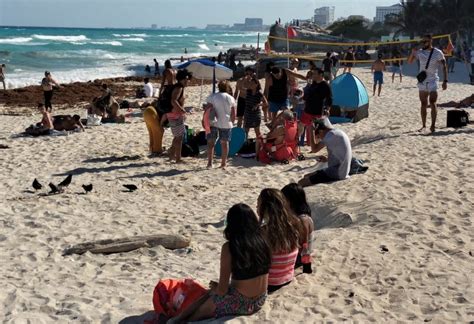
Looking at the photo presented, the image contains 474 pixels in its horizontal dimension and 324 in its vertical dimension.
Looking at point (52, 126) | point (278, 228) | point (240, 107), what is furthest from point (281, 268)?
point (52, 126)

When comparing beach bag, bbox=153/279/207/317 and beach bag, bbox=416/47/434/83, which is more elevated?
beach bag, bbox=416/47/434/83

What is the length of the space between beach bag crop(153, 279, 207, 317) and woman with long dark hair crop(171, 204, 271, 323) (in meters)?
0.10

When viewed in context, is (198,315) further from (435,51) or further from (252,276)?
(435,51)

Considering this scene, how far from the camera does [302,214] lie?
4809mm

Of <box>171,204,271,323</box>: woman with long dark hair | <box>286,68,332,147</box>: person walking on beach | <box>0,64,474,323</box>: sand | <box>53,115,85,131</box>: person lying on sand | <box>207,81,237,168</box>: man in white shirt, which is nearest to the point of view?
<box>171,204,271,323</box>: woman with long dark hair

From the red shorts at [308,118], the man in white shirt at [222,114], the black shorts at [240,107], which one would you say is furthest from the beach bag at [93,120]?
the red shorts at [308,118]

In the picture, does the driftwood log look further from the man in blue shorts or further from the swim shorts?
the man in blue shorts

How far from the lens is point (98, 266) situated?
542cm

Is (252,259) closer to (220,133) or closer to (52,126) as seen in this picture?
(220,133)

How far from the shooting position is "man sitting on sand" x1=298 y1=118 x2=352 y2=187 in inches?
282

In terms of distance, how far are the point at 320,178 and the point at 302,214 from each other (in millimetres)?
2734

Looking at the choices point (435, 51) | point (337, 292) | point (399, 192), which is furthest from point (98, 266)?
point (435, 51)

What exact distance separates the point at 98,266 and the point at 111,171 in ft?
13.1

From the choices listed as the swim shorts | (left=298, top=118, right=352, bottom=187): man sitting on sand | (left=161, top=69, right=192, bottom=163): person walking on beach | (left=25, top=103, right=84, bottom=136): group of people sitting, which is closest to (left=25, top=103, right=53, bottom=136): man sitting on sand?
(left=25, top=103, right=84, bottom=136): group of people sitting
